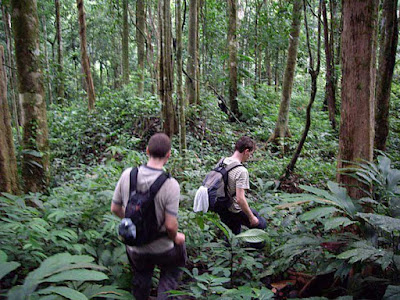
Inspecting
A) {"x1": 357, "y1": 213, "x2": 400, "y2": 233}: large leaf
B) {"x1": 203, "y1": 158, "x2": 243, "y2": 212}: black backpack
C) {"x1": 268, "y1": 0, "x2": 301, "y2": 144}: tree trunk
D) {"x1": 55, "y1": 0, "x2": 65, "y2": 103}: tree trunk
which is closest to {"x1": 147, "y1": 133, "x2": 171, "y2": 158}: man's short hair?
{"x1": 203, "y1": 158, "x2": 243, "y2": 212}: black backpack

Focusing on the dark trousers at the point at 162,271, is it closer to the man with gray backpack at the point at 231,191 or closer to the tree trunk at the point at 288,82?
the man with gray backpack at the point at 231,191

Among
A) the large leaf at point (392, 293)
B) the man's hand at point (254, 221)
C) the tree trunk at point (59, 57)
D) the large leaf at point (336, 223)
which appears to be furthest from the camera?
the tree trunk at point (59, 57)

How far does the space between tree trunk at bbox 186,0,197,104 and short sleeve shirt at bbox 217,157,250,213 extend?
6773mm

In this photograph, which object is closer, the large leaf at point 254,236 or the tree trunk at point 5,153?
the large leaf at point 254,236

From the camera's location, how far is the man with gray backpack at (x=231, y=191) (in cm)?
384

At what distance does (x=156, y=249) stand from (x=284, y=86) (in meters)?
8.56

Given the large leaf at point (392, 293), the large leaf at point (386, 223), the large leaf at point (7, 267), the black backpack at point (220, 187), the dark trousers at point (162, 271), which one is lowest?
the dark trousers at point (162, 271)

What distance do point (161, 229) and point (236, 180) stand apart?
152 cm

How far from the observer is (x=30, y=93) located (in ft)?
18.4

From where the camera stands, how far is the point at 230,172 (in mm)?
3980

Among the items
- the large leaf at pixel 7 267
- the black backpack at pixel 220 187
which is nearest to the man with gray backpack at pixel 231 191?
the black backpack at pixel 220 187

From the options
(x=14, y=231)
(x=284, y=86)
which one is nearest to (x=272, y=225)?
(x=14, y=231)

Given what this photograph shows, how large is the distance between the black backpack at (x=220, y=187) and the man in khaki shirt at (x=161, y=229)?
1214 mm

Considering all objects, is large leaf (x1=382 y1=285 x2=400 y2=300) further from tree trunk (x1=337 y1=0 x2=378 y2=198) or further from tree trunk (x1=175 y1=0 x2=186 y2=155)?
tree trunk (x1=175 y1=0 x2=186 y2=155)
